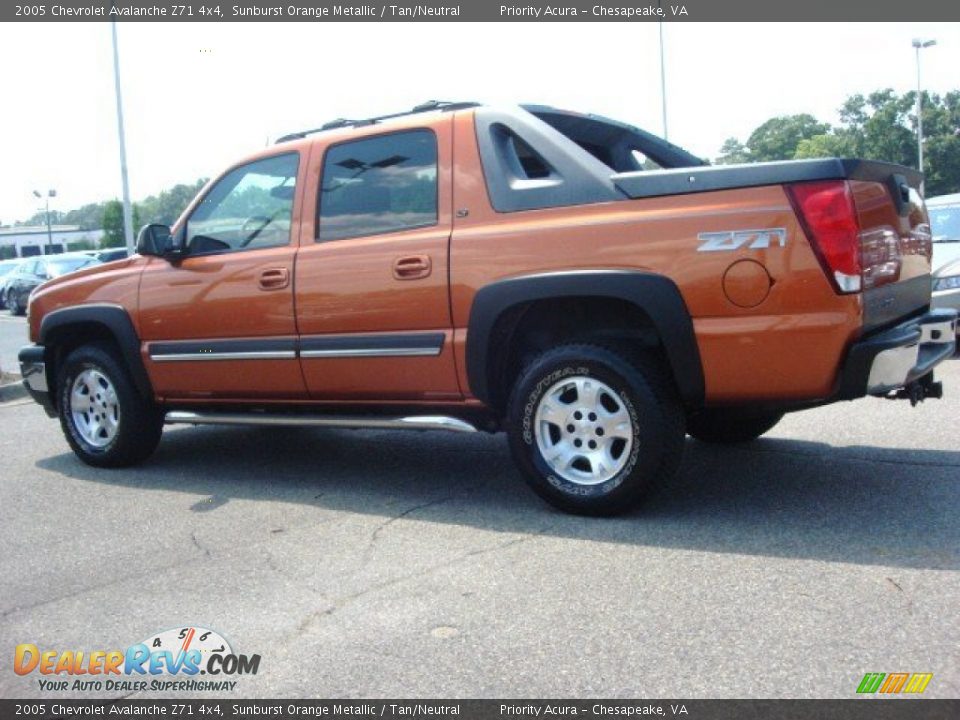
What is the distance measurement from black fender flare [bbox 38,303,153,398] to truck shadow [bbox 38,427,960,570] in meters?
0.61

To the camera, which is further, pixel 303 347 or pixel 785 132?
pixel 785 132

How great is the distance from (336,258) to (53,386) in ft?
8.53

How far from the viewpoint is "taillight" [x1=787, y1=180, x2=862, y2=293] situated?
385cm

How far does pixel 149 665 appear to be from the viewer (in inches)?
128

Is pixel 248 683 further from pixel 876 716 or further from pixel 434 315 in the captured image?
pixel 434 315

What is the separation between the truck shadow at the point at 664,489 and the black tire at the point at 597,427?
162 millimetres

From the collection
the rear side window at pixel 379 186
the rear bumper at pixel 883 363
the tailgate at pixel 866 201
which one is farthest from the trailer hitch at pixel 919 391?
the rear side window at pixel 379 186

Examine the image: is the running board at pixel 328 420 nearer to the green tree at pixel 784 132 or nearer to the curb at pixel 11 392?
the curb at pixel 11 392

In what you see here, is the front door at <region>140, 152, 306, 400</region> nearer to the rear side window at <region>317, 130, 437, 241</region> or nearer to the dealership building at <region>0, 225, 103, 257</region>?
the rear side window at <region>317, 130, 437, 241</region>

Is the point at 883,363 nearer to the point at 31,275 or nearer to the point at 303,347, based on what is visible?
the point at 303,347

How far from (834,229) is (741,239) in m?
0.36

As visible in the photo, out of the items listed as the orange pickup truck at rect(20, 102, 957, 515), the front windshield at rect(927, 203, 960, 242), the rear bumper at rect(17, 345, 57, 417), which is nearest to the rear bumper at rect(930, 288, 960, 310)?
the front windshield at rect(927, 203, 960, 242)

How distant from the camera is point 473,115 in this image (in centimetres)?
487

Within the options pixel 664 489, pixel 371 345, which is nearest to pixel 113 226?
pixel 371 345
